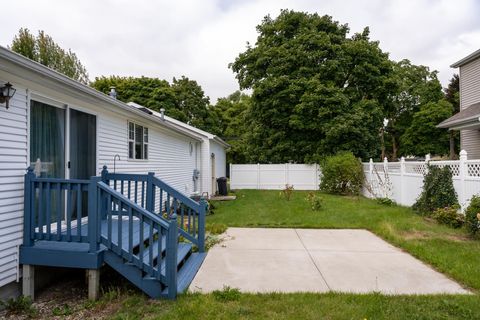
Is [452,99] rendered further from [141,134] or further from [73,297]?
[73,297]

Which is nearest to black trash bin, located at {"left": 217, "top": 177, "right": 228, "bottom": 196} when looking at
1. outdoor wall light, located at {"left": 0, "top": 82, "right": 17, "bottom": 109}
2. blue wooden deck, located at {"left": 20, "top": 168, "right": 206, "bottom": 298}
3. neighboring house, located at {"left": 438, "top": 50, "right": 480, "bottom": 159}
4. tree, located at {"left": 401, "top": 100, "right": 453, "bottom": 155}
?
neighboring house, located at {"left": 438, "top": 50, "right": 480, "bottom": 159}

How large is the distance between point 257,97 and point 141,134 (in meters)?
12.6

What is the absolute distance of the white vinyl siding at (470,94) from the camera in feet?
45.2

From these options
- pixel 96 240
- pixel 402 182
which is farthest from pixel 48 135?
pixel 402 182

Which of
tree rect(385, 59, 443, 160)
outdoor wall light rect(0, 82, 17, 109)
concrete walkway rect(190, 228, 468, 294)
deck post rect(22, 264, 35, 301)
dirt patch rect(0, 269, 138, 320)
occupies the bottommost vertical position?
dirt patch rect(0, 269, 138, 320)

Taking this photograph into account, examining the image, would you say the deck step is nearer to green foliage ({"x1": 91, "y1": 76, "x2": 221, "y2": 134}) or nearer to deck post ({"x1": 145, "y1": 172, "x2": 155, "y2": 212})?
deck post ({"x1": 145, "y1": 172, "x2": 155, "y2": 212})

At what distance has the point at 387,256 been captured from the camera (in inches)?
213

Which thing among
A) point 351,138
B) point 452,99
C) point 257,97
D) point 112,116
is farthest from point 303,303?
point 452,99

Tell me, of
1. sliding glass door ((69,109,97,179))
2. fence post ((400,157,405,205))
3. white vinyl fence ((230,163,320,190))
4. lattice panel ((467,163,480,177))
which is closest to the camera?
sliding glass door ((69,109,97,179))

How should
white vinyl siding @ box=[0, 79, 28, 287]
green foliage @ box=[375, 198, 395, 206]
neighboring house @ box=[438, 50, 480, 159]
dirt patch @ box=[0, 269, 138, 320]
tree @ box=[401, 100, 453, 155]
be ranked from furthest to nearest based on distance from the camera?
tree @ box=[401, 100, 453, 155] < neighboring house @ box=[438, 50, 480, 159] < green foliage @ box=[375, 198, 395, 206] < white vinyl siding @ box=[0, 79, 28, 287] < dirt patch @ box=[0, 269, 138, 320]

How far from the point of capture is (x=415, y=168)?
32.2ft

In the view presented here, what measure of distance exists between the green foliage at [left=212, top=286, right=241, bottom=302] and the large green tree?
48.3ft

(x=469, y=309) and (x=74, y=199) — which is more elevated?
(x=74, y=199)

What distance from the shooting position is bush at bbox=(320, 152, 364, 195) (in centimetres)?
1482
